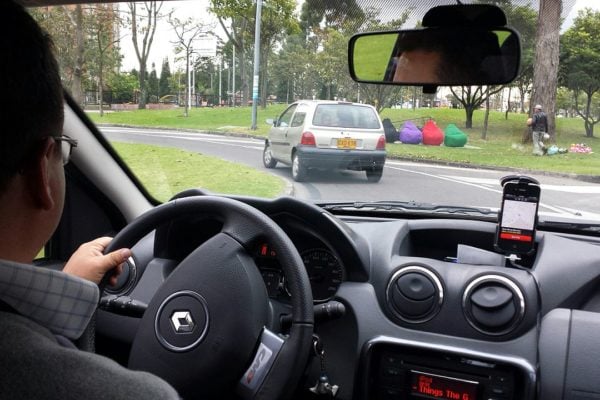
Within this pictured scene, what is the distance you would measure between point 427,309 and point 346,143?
2227mm

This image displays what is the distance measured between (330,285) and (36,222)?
5.56 feet

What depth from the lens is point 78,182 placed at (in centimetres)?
345

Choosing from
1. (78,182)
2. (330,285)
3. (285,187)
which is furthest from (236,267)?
(285,187)

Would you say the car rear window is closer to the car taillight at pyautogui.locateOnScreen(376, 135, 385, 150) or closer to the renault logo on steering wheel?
the car taillight at pyautogui.locateOnScreen(376, 135, 385, 150)

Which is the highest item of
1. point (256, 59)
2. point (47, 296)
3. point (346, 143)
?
point (256, 59)

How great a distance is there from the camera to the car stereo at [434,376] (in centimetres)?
243

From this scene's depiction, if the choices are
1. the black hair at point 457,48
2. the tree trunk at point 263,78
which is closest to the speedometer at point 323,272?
the black hair at point 457,48

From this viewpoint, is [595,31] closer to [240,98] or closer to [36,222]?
[240,98]

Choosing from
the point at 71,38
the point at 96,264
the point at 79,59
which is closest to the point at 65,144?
the point at 96,264

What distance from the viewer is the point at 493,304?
8.37 feet

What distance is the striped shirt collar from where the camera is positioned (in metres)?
1.14

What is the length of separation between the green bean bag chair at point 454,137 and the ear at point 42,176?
3.79 metres

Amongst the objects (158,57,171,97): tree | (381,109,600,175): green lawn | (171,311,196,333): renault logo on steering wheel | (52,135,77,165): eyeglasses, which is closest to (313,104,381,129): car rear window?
(381,109,600,175): green lawn

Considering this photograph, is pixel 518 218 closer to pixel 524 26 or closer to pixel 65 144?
pixel 524 26
